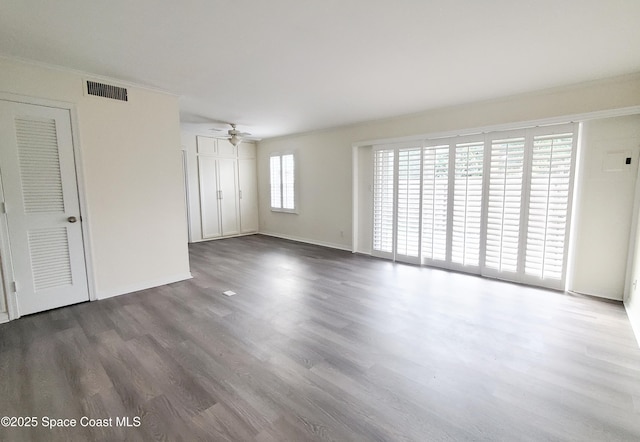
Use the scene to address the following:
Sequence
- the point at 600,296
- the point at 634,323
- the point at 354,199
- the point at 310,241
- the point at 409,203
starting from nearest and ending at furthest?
the point at 634,323, the point at 600,296, the point at 409,203, the point at 354,199, the point at 310,241

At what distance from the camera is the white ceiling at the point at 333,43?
6.47 ft

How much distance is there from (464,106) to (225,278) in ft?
14.1

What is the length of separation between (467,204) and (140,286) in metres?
4.66

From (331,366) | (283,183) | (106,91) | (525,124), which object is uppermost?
(106,91)

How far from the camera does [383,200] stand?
5262 mm

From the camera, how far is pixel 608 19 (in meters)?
2.07

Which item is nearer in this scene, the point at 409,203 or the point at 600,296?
the point at 600,296

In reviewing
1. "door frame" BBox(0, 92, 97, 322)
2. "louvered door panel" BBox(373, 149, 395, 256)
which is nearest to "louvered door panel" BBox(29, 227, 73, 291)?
"door frame" BBox(0, 92, 97, 322)

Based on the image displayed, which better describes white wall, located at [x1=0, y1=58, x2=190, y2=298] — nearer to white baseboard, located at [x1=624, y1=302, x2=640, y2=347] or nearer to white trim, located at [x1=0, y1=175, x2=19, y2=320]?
white trim, located at [x1=0, y1=175, x2=19, y2=320]

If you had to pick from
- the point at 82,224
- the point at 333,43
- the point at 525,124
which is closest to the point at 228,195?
the point at 82,224

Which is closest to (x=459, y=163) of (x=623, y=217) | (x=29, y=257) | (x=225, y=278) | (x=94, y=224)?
(x=623, y=217)

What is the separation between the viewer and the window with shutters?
361 centimetres

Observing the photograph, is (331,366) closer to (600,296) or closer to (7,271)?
(7,271)

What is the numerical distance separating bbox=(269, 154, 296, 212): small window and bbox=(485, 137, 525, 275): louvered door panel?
421cm
